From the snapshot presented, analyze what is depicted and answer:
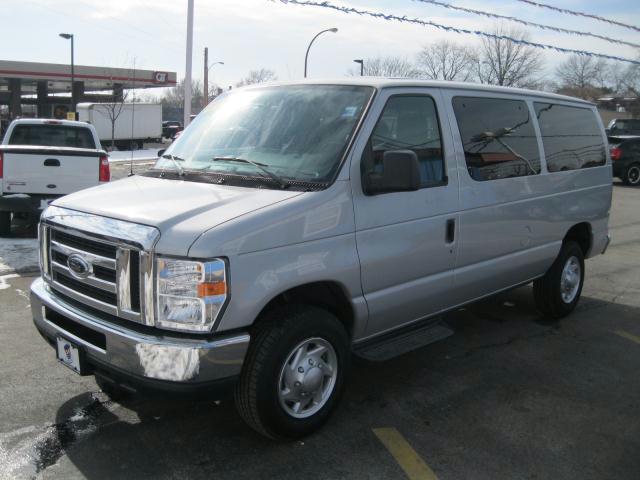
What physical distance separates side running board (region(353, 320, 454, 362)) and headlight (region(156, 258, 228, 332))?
1226mm

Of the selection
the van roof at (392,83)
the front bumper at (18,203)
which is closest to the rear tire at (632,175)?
the van roof at (392,83)

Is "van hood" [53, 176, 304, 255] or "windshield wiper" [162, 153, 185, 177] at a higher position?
"windshield wiper" [162, 153, 185, 177]

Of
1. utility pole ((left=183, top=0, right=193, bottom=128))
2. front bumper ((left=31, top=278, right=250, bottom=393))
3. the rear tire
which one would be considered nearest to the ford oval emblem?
front bumper ((left=31, top=278, right=250, bottom=393))

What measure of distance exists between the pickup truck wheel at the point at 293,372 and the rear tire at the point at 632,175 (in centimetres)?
1912

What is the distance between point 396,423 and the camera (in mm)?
3730

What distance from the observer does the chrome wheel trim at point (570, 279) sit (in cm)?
582

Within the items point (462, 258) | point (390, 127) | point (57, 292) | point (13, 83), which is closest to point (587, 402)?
point (462, 258)

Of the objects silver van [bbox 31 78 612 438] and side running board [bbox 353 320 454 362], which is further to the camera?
side running board [bbox 353 320 454 362]

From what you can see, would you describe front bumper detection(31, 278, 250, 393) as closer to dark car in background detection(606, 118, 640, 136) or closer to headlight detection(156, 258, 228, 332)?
headlight detection(156, 258, 228, 332)

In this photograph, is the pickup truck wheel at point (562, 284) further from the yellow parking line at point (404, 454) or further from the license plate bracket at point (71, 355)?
the license plate bracket at point (71, 355)

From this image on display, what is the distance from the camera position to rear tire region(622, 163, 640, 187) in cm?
1972

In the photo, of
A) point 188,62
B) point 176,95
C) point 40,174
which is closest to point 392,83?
→ point 40,174

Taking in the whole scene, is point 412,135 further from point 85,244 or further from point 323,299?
point 85,244

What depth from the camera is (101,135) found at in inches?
1469
